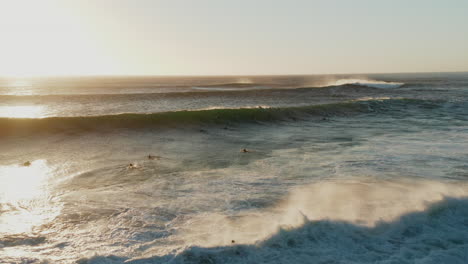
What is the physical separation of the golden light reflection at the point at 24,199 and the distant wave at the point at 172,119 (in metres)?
6.23

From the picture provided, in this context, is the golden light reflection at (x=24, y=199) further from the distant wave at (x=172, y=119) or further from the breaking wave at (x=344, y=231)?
the distant wave at (x=172, y=119)

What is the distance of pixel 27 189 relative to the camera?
6.63 m

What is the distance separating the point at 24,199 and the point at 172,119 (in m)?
10.8

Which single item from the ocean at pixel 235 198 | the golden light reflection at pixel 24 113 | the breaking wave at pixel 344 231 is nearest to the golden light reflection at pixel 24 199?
the ocean at pixel 235 198

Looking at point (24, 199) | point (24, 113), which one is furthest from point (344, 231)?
point (24, 113)

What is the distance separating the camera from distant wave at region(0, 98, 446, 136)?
14.4m

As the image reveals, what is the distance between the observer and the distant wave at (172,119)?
14406 millimetres

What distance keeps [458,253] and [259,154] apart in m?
6.24

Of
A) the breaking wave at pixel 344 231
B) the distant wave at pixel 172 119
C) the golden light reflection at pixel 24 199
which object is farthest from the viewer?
the distant wave at pixel 172 119

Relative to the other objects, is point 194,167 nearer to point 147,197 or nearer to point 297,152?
point 147,197

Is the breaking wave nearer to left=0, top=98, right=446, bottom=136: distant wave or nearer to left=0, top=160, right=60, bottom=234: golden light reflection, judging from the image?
left=0, top=160, right=60, bottom=234: golden light reflection

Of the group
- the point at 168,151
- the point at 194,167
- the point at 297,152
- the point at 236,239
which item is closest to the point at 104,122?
the point at 168,151

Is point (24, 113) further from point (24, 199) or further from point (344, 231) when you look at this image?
point (344, 231)

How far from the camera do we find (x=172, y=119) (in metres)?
16.7
